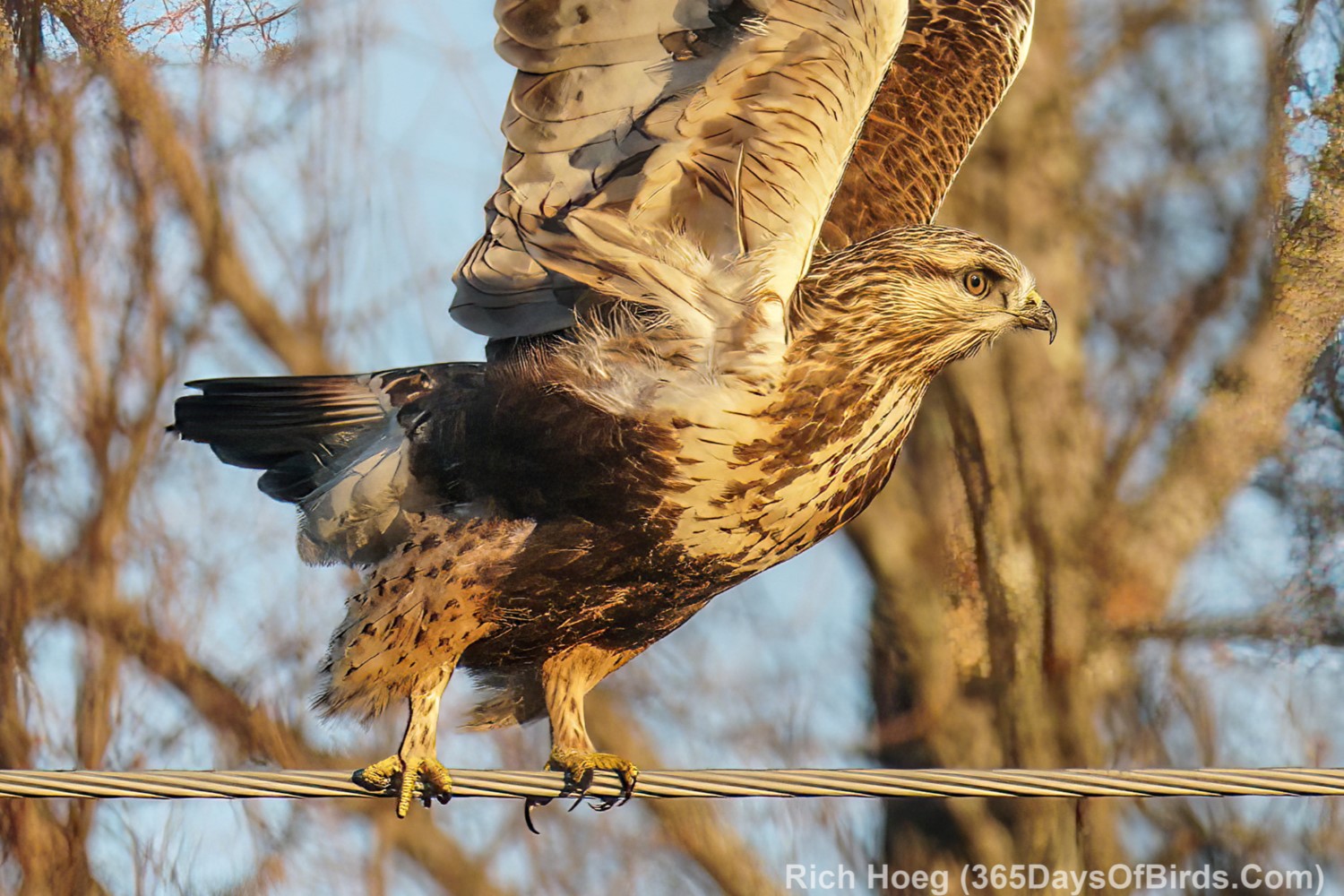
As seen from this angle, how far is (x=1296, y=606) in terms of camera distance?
21.9ft

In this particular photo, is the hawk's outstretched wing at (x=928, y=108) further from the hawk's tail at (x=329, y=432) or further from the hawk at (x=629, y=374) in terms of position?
the hawk's tail at (x=329, y=432)

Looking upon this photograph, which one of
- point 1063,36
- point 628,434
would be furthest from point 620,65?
point 1063,36

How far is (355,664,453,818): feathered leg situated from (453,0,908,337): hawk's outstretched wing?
99 cm

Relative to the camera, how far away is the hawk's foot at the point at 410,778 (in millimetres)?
3342

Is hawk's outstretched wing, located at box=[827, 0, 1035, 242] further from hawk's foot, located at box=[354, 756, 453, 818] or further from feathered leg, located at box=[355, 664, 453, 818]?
hawk's foot, located at box=[354, 756, 453, 818]

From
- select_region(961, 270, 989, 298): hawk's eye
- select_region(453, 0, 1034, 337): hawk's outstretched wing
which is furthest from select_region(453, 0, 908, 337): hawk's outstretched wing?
select_region(961, 270, 989, 298): hawk's eye

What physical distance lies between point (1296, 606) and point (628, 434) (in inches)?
184

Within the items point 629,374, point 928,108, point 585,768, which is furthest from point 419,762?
point 928,108

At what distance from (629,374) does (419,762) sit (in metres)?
1.06

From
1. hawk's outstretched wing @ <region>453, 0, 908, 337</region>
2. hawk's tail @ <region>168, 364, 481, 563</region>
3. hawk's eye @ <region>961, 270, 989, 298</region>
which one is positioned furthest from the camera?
hawk's tail @ <region>168, 364, 481, 563</region>

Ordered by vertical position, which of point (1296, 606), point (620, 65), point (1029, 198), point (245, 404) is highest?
point (1029, 198)

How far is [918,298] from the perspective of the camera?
330 cm

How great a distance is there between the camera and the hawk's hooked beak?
11.3 ft

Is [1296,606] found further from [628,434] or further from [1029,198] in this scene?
[628,434]
